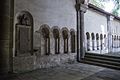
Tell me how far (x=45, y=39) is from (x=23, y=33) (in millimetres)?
1484

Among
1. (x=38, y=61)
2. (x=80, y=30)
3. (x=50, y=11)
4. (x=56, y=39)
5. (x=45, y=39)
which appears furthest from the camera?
(x=80, y=30)

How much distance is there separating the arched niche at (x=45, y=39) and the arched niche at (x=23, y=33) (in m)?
0.77

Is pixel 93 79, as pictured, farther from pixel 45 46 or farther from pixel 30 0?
pixel 30 0

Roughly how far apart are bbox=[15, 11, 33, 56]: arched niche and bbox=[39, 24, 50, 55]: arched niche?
77cm

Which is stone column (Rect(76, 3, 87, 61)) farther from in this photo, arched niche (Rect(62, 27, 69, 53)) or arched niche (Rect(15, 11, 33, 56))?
arched niche (Rect(15, 11, 33, 56))

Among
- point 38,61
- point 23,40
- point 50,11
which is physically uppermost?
point 50,11

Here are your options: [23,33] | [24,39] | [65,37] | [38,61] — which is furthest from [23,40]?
[65,37]

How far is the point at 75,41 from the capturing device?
9.95 meters

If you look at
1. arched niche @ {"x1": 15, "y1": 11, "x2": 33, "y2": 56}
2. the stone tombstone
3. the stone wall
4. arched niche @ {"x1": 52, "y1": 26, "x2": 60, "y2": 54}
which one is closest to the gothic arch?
the stone wall

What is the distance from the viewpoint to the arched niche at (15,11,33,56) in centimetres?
679

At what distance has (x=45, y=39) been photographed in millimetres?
8133

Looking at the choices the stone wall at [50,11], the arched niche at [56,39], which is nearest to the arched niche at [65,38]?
the stone wall at [50,11]

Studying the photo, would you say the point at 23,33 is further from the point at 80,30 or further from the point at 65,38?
the point at 80,30

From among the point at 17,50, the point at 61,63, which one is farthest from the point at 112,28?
the point at 17,50
